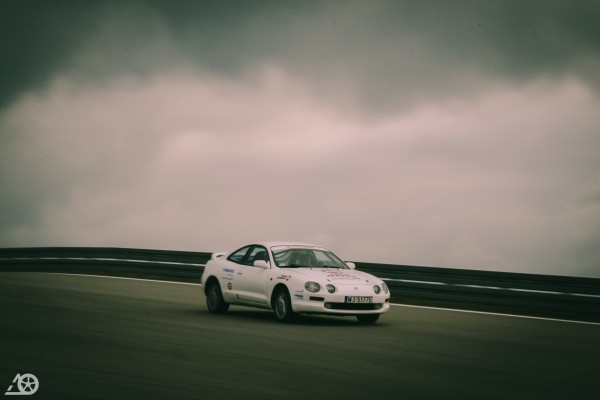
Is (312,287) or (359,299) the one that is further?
(359,299)

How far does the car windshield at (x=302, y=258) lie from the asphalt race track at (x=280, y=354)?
89 centimetres

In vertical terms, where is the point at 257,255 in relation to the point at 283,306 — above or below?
above

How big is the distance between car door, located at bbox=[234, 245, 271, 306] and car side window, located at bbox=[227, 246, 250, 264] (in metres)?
0.12

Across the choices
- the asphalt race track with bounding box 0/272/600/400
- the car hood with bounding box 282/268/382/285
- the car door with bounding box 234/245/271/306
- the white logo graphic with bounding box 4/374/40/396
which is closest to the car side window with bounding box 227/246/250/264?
the car door with bounding box 234/245/271/306

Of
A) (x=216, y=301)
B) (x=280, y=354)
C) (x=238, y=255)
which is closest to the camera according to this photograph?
(x=280, y=354)

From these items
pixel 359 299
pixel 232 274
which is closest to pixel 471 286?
pixel 359 299

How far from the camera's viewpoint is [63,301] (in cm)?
1533

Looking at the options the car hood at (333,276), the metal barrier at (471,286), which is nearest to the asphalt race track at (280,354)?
the car hood at (333,276)

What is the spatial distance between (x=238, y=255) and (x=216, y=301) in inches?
33.8

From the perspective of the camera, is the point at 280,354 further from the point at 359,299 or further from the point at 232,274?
the point at 232,274

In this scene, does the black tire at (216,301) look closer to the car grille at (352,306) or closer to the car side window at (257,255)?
the car side window at (257,255)

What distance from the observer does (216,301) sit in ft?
48.1

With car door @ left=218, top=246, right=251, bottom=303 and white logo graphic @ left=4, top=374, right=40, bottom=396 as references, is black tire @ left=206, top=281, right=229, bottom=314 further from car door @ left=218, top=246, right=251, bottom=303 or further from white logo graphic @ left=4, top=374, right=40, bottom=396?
white logo graphic @ left=4, top=374, right=40, bottom=396

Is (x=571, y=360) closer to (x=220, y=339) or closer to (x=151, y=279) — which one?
(x=220, y=339)
